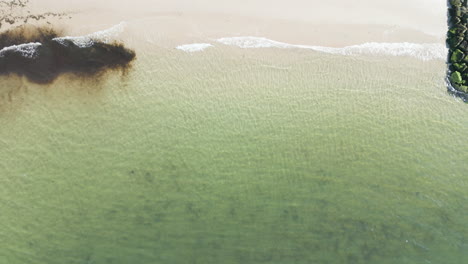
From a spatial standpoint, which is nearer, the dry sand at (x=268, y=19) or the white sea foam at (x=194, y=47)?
the dry sand at (x=268, y=19)

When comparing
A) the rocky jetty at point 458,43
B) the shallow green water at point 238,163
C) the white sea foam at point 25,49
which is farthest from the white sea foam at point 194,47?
the rocky jetty at point 458,43

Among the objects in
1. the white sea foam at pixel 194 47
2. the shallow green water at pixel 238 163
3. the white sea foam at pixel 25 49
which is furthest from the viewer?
the shallow green water at pixel 238 163

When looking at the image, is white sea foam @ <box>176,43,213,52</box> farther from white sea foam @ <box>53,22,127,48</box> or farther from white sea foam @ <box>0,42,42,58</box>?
white sea foam @ <box>0,42,42,58</box>

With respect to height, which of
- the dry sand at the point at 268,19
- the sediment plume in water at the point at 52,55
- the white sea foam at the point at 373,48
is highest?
the dry sand at the point at 268,19

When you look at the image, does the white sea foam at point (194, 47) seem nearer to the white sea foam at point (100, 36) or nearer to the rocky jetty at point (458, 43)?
the white sea foam at point (100, 36)

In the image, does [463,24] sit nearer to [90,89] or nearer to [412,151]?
[412,151]

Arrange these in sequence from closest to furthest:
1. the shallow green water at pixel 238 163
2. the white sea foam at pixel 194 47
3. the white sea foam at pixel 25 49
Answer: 1. the white sea foam at pixel 25 49
2. the white sea foam at pixel 194 47
3. the shallow green water at pixel 238 163

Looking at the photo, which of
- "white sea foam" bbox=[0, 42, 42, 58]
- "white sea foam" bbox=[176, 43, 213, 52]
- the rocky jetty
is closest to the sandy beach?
"white sea foam" bbox=[176, 43, 213, 52]

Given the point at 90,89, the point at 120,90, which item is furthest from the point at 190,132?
the point at 90,89
